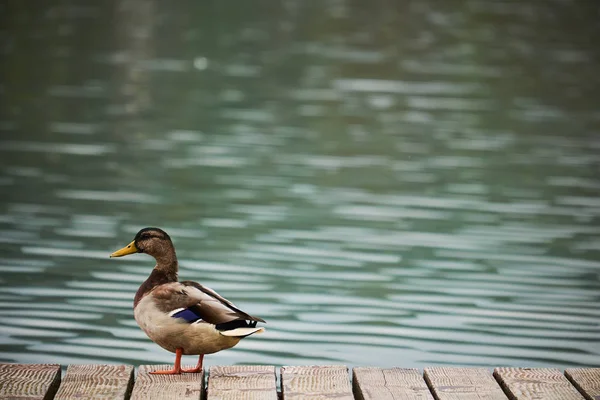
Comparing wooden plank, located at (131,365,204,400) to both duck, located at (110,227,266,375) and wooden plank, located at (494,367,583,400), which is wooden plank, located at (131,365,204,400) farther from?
wooden plank, located at (494,367,583,400)

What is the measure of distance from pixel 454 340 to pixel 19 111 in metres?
11.3

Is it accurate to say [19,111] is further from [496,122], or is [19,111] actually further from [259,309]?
[259,309]

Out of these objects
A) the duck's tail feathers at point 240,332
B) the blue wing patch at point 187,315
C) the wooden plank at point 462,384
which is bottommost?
the wooden plank at point 462,384

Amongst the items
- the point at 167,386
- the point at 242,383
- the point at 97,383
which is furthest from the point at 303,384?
the point at 97,383

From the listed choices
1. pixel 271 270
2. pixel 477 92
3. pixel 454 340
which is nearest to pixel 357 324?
pixel 454 340

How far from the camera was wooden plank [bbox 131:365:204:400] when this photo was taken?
487 centimetres

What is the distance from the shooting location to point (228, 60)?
2481 cm

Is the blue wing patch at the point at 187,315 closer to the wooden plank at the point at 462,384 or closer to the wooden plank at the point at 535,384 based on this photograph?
the wooden plank at the point at 462,384

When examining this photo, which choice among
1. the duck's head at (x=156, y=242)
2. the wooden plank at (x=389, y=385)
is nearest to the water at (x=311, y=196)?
the duck's head at (x=156, y=242)

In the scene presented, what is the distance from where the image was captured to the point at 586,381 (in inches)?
201

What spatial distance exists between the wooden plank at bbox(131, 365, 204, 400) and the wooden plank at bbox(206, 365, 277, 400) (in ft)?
0.18

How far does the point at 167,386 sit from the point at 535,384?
→ 1487 millimetres

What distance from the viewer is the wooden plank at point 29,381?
479 centimetres

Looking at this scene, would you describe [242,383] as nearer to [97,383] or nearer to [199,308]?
[199,308]
